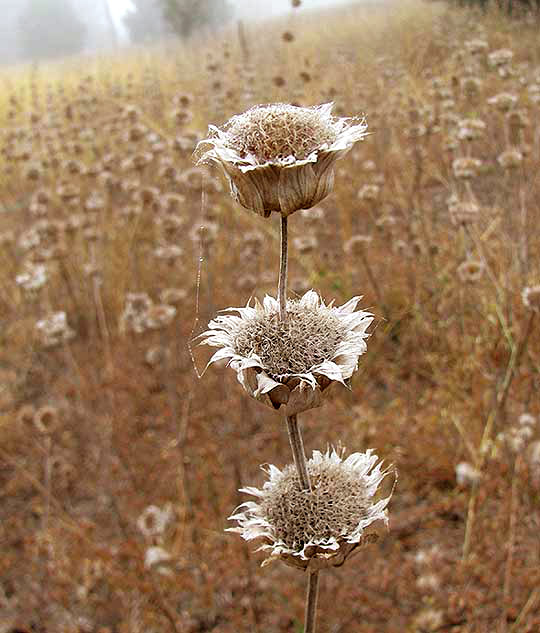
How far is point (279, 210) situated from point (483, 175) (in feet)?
12.1

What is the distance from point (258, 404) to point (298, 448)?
217 centimetres

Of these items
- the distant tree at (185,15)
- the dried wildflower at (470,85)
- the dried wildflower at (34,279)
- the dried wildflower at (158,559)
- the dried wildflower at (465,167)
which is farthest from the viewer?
the distant tree at (185,15)

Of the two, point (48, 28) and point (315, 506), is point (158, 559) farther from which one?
point (48, 28)

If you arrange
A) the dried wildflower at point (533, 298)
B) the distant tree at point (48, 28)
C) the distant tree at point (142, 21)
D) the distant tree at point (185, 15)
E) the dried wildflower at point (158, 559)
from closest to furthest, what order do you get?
1. the dried wildflower at point (533, 298)
2. the dried wildflower at point (158, 559)
3. the distant tree at point (185, 15)
4. the distant tree at point (142, 21)
5. the distant tree at point (48, 28)

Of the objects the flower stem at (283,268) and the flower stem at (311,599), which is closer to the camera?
the flower stem at (283,268)

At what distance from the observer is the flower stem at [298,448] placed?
664 millimetres

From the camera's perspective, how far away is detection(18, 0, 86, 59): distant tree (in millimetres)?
33312

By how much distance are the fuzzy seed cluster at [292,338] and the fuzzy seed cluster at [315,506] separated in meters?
0.18

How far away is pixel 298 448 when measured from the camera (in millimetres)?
682

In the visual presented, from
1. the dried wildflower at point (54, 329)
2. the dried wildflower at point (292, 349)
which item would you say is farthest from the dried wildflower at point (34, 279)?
the dried wildflower at point (292, 349)

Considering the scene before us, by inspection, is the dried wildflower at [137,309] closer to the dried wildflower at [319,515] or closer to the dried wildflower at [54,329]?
the dried wildflower at [54,329]

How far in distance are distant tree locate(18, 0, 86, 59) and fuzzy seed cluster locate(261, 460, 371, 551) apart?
36334 mm

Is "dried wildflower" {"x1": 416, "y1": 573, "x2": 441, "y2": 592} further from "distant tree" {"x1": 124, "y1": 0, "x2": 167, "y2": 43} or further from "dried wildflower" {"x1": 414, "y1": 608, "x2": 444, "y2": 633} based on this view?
"distant tree" {"x1": 124, "y1": 0, "x2": 167, "y2": 43}

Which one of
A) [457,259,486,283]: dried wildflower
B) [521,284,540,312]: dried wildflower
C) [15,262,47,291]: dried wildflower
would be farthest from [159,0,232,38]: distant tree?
[521,284,540,312]: dried wildflower
